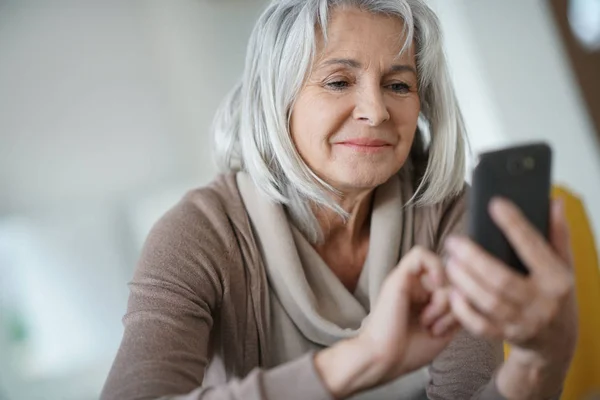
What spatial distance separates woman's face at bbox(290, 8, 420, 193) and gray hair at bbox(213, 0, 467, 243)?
21 millimetres

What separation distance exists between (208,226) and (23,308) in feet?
2.73

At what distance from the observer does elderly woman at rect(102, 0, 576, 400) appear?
58cm

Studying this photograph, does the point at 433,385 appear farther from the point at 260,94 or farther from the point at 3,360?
the point at 3,360

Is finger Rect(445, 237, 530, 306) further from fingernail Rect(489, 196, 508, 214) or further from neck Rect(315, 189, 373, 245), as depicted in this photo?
neck Rect(315, 189, 373, 245)

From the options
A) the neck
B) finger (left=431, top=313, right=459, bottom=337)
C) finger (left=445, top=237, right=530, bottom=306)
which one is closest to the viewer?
finger (left=445, top=237, right=530, bottom=306)

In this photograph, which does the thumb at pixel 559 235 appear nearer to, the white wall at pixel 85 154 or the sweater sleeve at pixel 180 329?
the sweater sleeve at pixel 180 329

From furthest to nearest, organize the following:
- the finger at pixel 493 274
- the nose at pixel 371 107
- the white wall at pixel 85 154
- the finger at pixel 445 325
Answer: the white wall at pixel 85 154 < the nose at pixel 371 107 < the finger at pixel 445 325 < the finger at pixel 493 274

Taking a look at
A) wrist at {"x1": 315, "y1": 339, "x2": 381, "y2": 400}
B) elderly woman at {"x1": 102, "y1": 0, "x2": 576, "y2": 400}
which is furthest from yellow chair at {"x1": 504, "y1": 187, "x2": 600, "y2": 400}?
wrist at {"x1": 315, "y1": 339, "x2": 381, "y2": 400}

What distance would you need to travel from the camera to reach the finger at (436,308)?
55cm

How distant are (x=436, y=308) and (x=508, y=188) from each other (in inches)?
5.5

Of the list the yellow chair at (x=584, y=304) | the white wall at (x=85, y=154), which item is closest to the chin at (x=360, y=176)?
the yellow chair at (x=584, y=304)

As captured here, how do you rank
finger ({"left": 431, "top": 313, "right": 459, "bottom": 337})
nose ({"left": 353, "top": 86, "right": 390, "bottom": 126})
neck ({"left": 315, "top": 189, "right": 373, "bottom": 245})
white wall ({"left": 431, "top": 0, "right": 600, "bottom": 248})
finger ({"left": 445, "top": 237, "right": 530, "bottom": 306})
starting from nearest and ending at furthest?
finger ({"left": 445, "top": 237, "right": 530, "bottom": 306})
finger ({"left": 431, "top": 313, "right": 459, "bottom": 337})
nose ({"left": 353, "top": 86, "right": 390, "bottom": 126})
neck ({"left": 315, "top": 189, "right": 373, "bottom": 245})
white wall ({"left": 431, "top": 0, "right": 600, "bottom": 248})

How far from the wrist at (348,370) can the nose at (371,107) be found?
34 cm

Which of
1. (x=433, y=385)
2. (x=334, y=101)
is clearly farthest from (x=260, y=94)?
(x=433, y=385)
